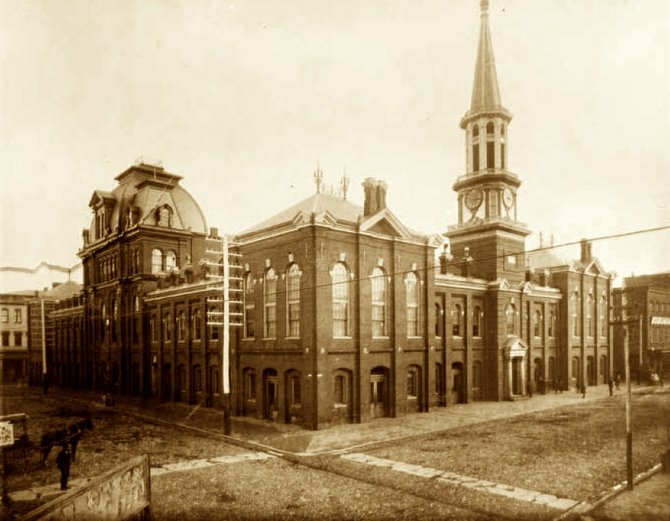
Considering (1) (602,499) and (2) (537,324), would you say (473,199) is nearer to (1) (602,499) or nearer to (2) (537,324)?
(2) (537,324)

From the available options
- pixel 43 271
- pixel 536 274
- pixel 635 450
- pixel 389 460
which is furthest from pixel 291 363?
pixel 43 271

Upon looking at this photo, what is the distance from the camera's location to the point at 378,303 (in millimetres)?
29125

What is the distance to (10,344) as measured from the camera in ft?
206

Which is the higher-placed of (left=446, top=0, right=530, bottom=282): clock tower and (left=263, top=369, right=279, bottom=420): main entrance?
(left=446, top=0, right=530, bottom=282): clock tower

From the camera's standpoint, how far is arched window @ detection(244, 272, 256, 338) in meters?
29.7

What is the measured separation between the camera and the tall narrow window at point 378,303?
28.9 metres

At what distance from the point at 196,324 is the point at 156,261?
896 centimetres

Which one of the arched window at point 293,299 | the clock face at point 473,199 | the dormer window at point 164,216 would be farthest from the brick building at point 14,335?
the clock face at point 473,199

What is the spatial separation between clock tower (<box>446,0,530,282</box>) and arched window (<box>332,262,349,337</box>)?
1496 cm

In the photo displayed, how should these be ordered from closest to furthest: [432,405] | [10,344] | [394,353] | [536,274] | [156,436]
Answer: [156,436]
[394,353]
[432,405]
[536,274]
[10,344]

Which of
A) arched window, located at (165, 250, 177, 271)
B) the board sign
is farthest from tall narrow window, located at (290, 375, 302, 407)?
arched window, located at (165, 250, 177, 271)

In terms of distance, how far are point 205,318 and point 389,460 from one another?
1848 centimetres

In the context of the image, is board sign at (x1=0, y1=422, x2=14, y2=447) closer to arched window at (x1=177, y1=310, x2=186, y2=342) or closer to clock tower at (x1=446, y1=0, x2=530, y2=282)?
arched window at (x1=177, y1=310, x2=186, y2=342)

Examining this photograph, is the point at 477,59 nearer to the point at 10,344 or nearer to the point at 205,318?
the point at 205,318
